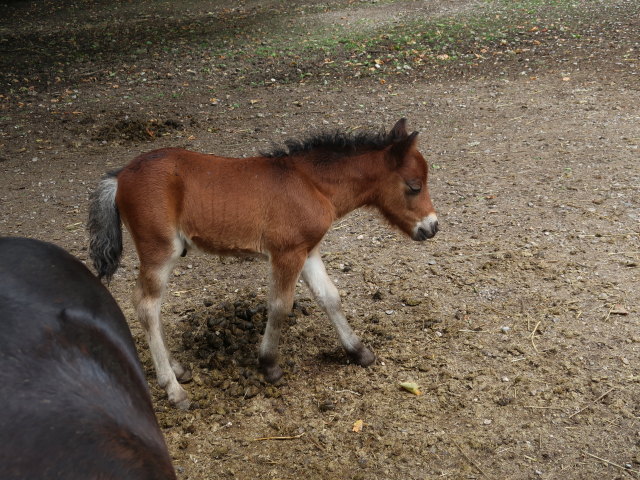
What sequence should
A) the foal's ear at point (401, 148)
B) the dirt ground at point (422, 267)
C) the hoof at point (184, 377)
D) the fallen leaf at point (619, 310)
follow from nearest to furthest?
1. the dirt ground at point (422, 267)
2. the foal's ear at point (401, 148)
3. the hoof at point (184, 377)
4. the fallen leaf at point (619, 310)

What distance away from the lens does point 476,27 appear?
37.6ft

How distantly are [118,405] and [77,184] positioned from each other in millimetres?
5360

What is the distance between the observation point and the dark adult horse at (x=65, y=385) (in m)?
1.56

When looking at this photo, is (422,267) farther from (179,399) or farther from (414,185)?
(179,399)

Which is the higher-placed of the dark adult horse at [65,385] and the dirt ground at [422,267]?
the dark adult horse at [65,385]

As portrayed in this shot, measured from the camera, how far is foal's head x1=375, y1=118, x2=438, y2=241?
13.0 feet

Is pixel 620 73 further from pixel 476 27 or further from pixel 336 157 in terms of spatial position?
pixel 336 157

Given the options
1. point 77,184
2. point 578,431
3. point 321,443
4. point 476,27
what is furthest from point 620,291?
point 476,27

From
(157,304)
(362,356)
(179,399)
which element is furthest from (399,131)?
(179,399)

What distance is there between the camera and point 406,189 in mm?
4008

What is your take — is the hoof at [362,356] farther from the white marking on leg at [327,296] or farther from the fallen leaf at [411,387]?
the fallen leaf at [411,387]

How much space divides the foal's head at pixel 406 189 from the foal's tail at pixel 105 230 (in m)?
1.54

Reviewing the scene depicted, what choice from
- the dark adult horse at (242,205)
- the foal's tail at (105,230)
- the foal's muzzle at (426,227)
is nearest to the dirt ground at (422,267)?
the dark adult horse at (242,205)

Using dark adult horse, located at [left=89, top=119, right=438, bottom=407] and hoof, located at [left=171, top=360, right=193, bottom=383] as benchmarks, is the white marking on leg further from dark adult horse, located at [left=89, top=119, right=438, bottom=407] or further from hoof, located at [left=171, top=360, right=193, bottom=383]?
hoof, located at [left=171, top=360, right=193, bottom=383]
